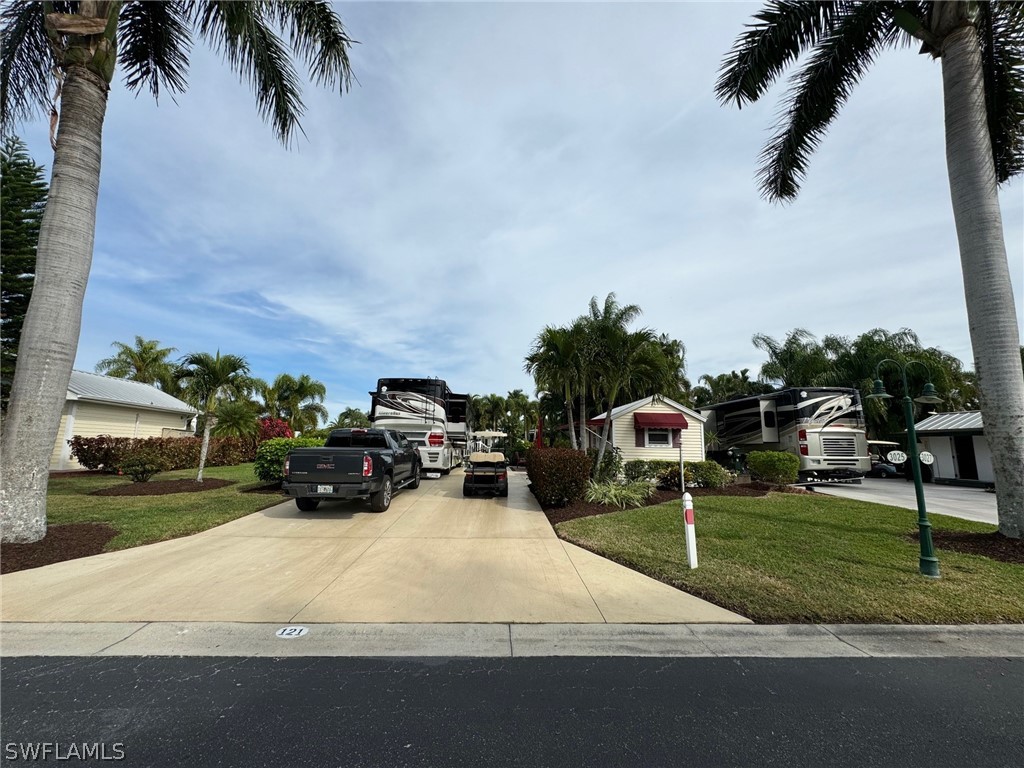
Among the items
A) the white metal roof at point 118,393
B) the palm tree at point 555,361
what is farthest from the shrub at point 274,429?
the palm tree at point 555,361

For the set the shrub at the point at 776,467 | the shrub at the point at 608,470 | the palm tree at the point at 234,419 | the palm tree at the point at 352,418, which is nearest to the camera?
the shrub at the point at 608,470

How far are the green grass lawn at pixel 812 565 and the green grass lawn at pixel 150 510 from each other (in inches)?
260

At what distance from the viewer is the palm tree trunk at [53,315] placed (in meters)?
6.36

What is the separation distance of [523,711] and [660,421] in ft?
48.0

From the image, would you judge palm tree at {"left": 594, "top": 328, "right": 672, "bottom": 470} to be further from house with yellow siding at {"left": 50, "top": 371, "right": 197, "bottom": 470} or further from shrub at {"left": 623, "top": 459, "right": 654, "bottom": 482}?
house with yellow siding at {"left": 50, "top": 371, "right": 197, "bottom": 470}

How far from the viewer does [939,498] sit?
13523 mm

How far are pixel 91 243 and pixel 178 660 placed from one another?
22.3 feet

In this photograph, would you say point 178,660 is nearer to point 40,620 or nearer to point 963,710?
point 40,620

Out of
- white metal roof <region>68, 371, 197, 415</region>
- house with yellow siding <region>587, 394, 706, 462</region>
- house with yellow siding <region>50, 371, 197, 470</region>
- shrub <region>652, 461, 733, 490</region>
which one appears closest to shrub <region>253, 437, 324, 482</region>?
house with yellow siding <region>50, 371, 197, 470</region>

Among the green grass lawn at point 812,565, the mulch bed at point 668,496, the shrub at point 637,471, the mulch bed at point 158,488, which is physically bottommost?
the green grass lawn at point 812,565

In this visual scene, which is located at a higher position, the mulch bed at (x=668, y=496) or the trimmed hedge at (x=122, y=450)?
the trimmed hedge at (x=122, y=450)

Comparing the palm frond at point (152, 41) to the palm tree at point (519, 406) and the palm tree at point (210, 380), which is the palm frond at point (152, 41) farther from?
the palm tree at point (519, 406)

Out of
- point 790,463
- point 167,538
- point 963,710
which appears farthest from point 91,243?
point 790,463

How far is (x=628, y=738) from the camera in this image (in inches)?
104
